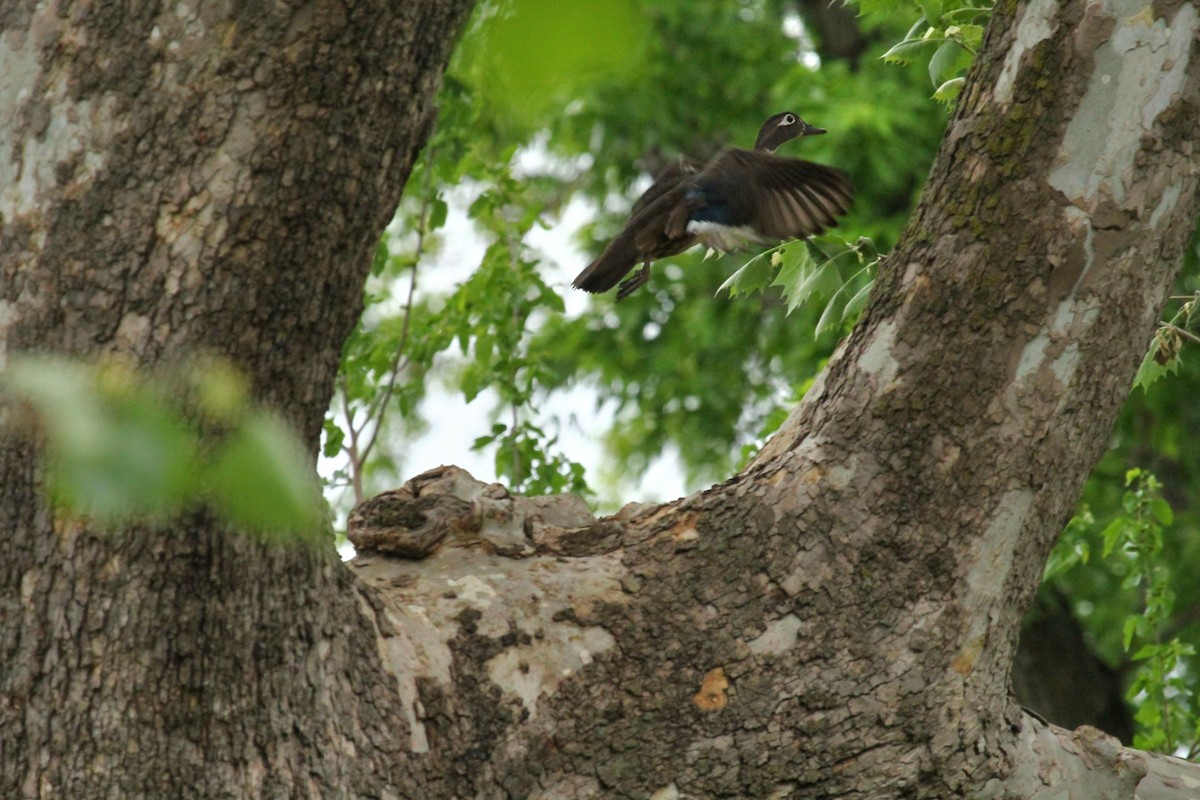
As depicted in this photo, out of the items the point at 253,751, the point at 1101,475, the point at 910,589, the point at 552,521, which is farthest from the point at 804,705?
the point at 1101,475

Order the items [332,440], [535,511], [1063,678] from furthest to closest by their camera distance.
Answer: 1. [1063,678]
2. [332,440]
3. [535,511]

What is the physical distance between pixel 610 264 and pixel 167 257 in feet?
6.27

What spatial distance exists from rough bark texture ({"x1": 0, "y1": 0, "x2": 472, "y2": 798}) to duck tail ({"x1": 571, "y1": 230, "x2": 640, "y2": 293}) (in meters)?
1.67

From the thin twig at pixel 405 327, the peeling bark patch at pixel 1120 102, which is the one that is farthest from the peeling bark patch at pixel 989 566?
the thin twig at pixel 405 327

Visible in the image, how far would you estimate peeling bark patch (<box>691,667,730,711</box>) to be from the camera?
224 centimetres

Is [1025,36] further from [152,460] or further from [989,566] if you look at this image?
[152,460]

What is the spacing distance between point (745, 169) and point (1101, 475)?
5.98 metres

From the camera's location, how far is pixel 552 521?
2633 mm

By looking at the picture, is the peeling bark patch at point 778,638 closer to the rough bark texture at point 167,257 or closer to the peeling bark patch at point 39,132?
the rough bark texture at point 167,257

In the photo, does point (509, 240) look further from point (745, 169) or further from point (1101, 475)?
point (1101, 475)

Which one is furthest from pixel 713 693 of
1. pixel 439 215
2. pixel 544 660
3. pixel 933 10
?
pixel 439 215

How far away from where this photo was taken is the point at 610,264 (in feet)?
A: 11.6

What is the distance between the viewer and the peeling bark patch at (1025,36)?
2.32 meters

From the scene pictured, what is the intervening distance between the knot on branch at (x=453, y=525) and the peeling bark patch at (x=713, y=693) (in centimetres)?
37
